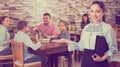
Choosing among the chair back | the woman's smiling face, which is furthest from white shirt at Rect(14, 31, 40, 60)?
the woman's smiling face

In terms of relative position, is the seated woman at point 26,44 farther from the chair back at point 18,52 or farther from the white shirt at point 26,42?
the chair back at point 18,52

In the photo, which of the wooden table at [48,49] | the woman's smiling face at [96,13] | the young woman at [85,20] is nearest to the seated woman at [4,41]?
the wooden table at [48,49]

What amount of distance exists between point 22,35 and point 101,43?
2640 mm

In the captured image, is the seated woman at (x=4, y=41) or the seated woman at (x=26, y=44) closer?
the seated woman at (x=26, y=44)

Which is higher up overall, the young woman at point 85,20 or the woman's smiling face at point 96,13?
the woman's smiling face at point 96,13

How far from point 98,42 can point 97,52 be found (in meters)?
0.09

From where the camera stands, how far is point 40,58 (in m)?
4.80

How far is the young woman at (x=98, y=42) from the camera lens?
2252 mm

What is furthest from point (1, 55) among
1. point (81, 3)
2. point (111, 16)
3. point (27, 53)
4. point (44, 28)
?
point (111, 16)

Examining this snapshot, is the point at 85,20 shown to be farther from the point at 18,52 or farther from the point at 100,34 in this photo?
the point at 100,34

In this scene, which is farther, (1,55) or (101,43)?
(1,55)

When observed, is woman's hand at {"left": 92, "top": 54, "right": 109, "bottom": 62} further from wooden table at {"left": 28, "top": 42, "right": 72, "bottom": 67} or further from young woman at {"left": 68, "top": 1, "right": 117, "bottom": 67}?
wooden table at {"left": 28, "top": 42, "right": 72, "bottom": 67}

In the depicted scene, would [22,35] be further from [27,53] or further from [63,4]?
[63,4]

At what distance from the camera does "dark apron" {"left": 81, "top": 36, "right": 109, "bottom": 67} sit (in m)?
2.24
